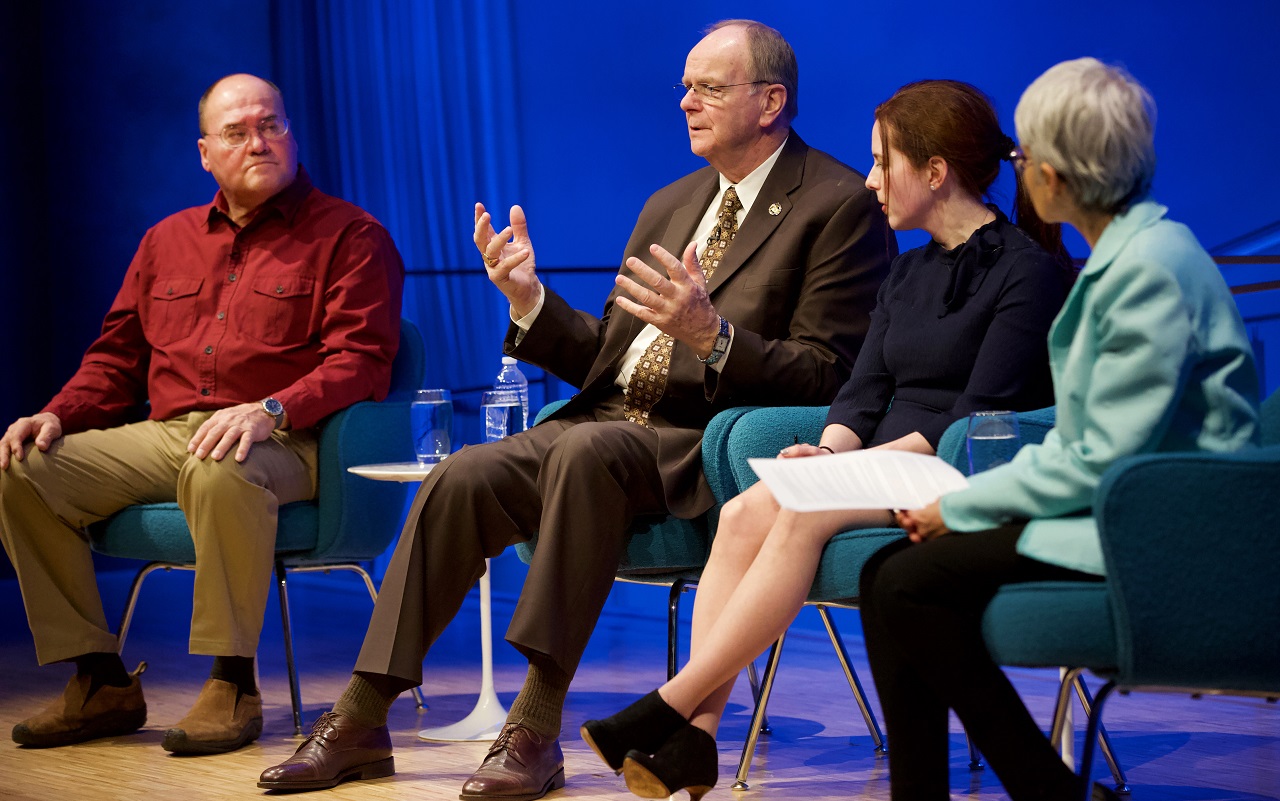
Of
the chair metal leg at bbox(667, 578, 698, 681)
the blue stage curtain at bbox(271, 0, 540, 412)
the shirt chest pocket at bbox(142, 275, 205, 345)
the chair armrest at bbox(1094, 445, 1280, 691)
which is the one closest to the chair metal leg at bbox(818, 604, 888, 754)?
the chair metal leg at bbox(667, 578, 698, 681)

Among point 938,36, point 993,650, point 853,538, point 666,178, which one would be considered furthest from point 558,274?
point 993,650

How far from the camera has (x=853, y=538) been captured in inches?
94.5

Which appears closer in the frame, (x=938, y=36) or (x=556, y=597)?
(x=556, y=597)

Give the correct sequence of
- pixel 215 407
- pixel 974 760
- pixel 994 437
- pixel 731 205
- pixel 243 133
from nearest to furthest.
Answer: pixel 994 437 → pixel 974 760 → pixel 731 205 → pixel 215 407 → pixel 243 133

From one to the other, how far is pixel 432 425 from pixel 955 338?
4.56ft

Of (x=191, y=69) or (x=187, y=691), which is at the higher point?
(x=191, y=69)

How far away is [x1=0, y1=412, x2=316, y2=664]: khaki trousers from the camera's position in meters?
3.16

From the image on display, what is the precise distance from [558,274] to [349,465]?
6.81 feet

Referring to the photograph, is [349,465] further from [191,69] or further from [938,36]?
[191,69]

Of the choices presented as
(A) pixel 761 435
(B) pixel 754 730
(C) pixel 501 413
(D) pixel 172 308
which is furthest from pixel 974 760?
(D) pixel 172 308

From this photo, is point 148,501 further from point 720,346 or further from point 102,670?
point 720,346

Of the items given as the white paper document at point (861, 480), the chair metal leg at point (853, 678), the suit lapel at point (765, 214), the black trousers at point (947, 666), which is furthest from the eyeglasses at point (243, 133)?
the black trousers at point (947, 666)

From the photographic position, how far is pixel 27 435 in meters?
3.47

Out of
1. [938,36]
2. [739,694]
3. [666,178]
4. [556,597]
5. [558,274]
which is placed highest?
[938,36]
